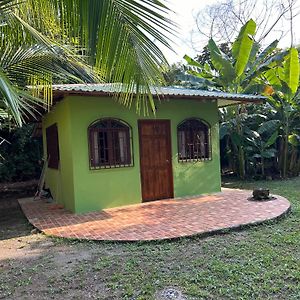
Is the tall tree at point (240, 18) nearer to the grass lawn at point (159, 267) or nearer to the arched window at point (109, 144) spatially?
the arched window at point (109, 144)

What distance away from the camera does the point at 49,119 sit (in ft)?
33.9

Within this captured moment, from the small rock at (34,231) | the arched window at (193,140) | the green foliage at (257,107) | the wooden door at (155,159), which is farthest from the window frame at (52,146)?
the green foliage at (257,107)

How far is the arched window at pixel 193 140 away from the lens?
9.46 m

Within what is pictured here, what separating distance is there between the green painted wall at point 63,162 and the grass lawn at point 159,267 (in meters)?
2.42

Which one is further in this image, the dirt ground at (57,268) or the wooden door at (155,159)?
the wooden door at (155,159)

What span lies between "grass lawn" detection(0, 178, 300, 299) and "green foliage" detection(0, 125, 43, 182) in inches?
327

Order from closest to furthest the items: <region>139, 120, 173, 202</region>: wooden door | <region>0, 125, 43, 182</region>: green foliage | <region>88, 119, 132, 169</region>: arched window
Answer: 1. <region>88, 119, 132, 169</region>: arched window
2. <region>139, 120, 173, 202</region>: wooden door
3. <region>0, 125, 43, 182</region>: green foliage

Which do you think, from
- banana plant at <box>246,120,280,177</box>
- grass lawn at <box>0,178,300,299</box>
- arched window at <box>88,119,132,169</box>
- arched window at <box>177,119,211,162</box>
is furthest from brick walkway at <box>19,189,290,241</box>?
banana plant at <box>246,120,280,177</box>

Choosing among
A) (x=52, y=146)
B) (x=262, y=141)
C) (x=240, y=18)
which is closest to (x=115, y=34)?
(x=52, y=146)

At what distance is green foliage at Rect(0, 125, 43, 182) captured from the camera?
13.6 meters

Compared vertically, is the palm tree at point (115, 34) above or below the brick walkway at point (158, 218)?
above

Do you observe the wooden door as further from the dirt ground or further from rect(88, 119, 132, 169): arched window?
the dirt ground

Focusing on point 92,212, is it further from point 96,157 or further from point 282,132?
point 282,132

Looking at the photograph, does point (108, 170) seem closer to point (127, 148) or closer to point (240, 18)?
point (127, 148)
